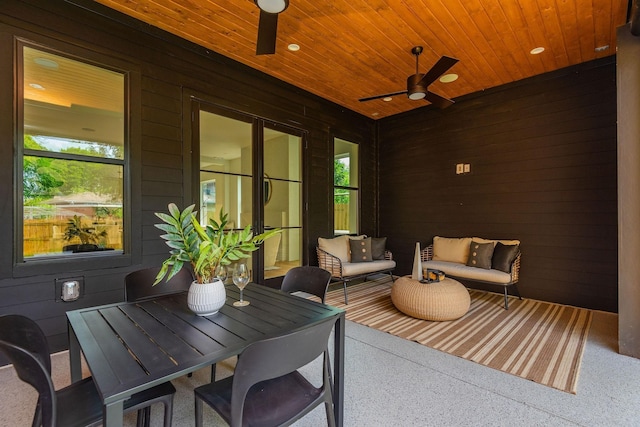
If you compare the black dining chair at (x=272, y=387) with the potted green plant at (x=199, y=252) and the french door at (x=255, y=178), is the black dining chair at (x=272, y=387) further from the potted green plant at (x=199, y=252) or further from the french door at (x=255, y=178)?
the french door at (x=255, y=178)

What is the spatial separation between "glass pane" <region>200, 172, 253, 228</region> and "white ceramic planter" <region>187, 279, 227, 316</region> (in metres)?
2.07

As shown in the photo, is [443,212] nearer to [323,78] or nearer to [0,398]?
[323,78]

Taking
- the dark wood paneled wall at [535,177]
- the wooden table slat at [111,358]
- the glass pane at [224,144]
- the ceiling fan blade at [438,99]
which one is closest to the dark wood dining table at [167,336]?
the wooden table slat at [111,358]

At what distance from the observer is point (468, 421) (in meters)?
1.79

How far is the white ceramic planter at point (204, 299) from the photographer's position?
1.54m

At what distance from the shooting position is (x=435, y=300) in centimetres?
327

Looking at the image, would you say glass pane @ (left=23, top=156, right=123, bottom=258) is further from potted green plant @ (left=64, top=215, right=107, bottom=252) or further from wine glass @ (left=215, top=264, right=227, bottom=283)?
wine glass @ (left=215, top=264, right=227, bottom=283)

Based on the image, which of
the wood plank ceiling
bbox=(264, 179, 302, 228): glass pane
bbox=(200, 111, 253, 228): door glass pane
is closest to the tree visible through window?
bbox=(264, 179, 302, 228): glass pane

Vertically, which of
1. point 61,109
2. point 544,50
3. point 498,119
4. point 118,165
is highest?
point 544,50

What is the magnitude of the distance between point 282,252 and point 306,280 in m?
2.48

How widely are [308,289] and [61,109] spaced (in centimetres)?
285

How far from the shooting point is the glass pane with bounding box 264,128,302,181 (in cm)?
439

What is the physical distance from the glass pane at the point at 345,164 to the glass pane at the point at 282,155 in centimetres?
90

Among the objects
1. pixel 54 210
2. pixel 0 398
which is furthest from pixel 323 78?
pixel 0 398
